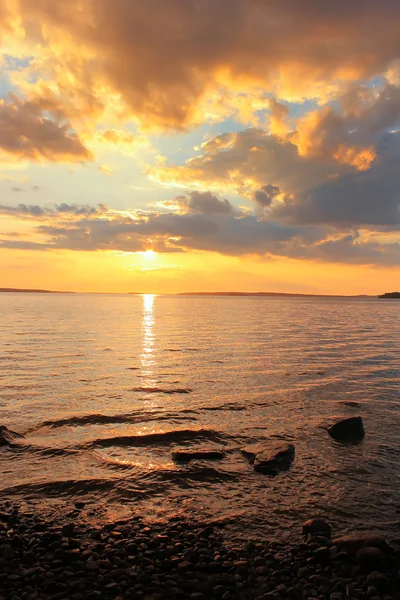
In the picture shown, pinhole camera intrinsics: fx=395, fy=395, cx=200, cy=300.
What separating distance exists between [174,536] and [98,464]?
5.12 meters

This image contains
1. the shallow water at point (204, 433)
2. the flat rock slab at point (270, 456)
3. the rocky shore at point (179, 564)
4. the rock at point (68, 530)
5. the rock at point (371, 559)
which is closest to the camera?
the rocky shore at point (179, 564)

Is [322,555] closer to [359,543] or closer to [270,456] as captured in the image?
[359,543]

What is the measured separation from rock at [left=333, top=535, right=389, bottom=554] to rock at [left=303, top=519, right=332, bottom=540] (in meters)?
0.46

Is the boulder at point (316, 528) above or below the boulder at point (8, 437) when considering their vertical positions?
above

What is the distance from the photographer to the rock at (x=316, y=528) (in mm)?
9141

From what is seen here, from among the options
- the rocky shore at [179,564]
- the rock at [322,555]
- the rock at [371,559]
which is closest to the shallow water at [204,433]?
the rocky shore at [179,564]

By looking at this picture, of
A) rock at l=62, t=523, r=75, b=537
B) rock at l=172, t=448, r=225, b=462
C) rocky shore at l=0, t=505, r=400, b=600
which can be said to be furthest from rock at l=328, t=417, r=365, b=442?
rock at l=62, t=523, r=75, b=537

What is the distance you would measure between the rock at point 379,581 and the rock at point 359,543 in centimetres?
89

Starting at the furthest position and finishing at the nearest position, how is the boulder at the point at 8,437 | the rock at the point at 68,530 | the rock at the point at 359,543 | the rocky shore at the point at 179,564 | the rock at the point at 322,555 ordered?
the boulder at the point at 8,437 < the rock at the point at 68,530 < the rock at the point at 359,543 < the rock at the point at 322,555 < the rocky shore at the point at 179,564

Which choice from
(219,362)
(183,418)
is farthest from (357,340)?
(183,418)

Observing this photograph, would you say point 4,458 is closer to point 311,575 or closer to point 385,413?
point 311,575

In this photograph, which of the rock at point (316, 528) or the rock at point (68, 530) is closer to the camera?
the rock at point (68, 530)

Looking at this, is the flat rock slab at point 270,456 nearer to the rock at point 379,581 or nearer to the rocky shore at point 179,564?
the rocky shore at point 179,564

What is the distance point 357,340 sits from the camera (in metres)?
50.2
